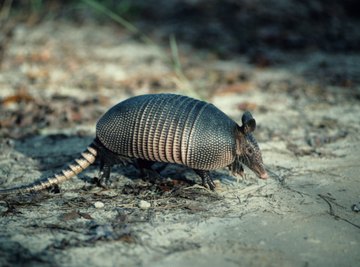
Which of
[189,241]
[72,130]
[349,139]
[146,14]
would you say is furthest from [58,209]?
[146,14]

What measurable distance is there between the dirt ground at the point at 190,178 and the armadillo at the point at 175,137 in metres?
0.31

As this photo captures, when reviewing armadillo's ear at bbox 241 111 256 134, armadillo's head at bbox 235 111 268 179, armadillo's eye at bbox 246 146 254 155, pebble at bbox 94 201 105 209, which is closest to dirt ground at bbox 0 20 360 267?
pebble at bbox 94 201 105 209

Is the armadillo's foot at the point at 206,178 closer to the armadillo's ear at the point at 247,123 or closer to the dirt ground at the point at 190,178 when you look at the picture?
the dirt ground at the point at 190,178

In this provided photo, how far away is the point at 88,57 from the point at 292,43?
438 centimetres

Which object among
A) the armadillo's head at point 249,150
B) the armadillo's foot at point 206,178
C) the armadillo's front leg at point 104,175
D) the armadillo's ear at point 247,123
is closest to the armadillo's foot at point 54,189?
the armadillo's front leg at point 104,175

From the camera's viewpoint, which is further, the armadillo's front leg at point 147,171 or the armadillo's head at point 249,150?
the armadillo's front leg at point 147,171

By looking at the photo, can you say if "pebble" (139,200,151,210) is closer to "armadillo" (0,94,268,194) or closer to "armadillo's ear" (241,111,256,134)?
"armadillo" (0,94,268,194)

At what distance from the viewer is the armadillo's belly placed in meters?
4.53

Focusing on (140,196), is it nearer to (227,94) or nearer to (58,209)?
(58,209)

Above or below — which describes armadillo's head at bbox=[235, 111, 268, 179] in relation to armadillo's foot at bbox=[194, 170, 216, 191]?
above

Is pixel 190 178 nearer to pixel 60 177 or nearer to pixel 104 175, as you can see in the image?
pixel 104 175

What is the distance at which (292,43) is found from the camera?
10.7 metres

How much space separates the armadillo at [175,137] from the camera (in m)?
4.54

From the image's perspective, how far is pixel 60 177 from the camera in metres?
4.84
